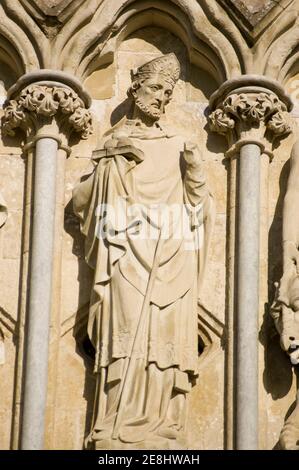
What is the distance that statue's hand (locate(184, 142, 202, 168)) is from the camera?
1561cm

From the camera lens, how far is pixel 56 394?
1525cm

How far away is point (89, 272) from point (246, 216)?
3.61 feet

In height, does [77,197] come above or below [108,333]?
above

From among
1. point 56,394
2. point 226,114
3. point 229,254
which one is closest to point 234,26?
point 226,114

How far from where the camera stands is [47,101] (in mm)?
15812

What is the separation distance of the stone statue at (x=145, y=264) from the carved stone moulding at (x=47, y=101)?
26cm

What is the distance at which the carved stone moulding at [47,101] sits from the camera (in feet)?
51.9

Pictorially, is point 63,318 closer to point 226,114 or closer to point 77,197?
point 77,197

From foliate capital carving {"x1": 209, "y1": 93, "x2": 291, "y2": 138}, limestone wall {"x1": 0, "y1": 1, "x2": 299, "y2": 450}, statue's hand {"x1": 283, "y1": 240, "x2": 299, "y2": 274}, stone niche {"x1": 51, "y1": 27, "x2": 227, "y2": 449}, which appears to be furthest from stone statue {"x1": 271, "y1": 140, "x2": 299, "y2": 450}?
foliate capital carving {"x1": 209, "y1": 93, "x2": 291, "y2": 138}

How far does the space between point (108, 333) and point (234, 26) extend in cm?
242

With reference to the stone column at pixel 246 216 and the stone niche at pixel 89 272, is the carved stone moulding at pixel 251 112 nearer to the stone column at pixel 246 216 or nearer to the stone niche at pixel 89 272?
the stone column at pixel 246 216

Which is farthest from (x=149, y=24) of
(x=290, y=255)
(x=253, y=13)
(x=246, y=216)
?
(x=290, y=255)
